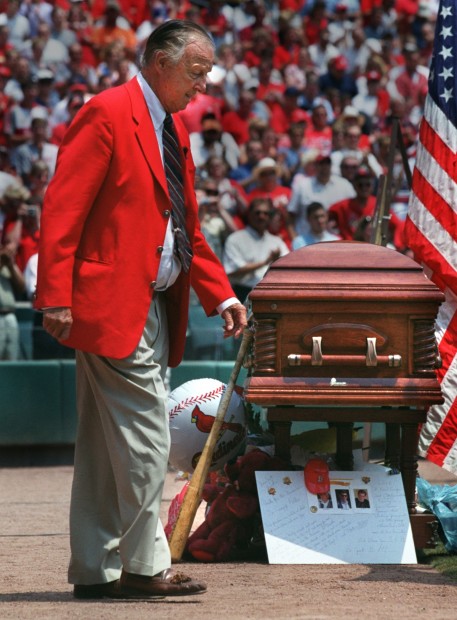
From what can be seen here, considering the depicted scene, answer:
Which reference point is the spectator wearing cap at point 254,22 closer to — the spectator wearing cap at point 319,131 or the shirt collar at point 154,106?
the spectator wearing cap at point 319,131

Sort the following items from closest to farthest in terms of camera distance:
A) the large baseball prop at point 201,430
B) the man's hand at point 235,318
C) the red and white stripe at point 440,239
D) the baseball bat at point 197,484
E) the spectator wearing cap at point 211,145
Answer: the man's hand at point 235,318 < the baseball bat at point 197,484 < the large baseball prop at point 201,430 < the red and white stripe at point 440,239 < the spectator wearing cap at point 211,145

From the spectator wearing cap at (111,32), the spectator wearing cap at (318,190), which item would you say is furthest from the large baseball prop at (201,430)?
the spectator wearing cap at (111,32)

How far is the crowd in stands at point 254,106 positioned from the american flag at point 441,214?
3977mm

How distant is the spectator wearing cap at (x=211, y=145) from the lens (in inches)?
574

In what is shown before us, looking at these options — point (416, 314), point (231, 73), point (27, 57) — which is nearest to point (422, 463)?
point (416, 314)

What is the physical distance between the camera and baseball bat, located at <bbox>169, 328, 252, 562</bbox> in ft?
18.8

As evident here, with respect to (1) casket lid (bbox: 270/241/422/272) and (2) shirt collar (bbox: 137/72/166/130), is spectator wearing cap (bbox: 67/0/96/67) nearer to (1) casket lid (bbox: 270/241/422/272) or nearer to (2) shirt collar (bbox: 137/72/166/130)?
(1) casket lid (bbox: 270/241/422/272)

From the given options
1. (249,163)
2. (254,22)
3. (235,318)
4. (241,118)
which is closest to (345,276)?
(235,318)

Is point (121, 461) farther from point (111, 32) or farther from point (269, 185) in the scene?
point (111, 32)

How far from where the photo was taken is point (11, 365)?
10273 mm

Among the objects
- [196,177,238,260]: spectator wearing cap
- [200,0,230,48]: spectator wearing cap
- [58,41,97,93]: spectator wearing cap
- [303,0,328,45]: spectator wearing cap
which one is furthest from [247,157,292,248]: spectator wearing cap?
[303,0,328,45]: spectator wearing cap

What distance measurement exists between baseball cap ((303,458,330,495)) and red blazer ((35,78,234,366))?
1.53 metres

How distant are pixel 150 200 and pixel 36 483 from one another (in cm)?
489

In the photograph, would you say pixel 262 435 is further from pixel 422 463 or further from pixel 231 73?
pixel 231 73
